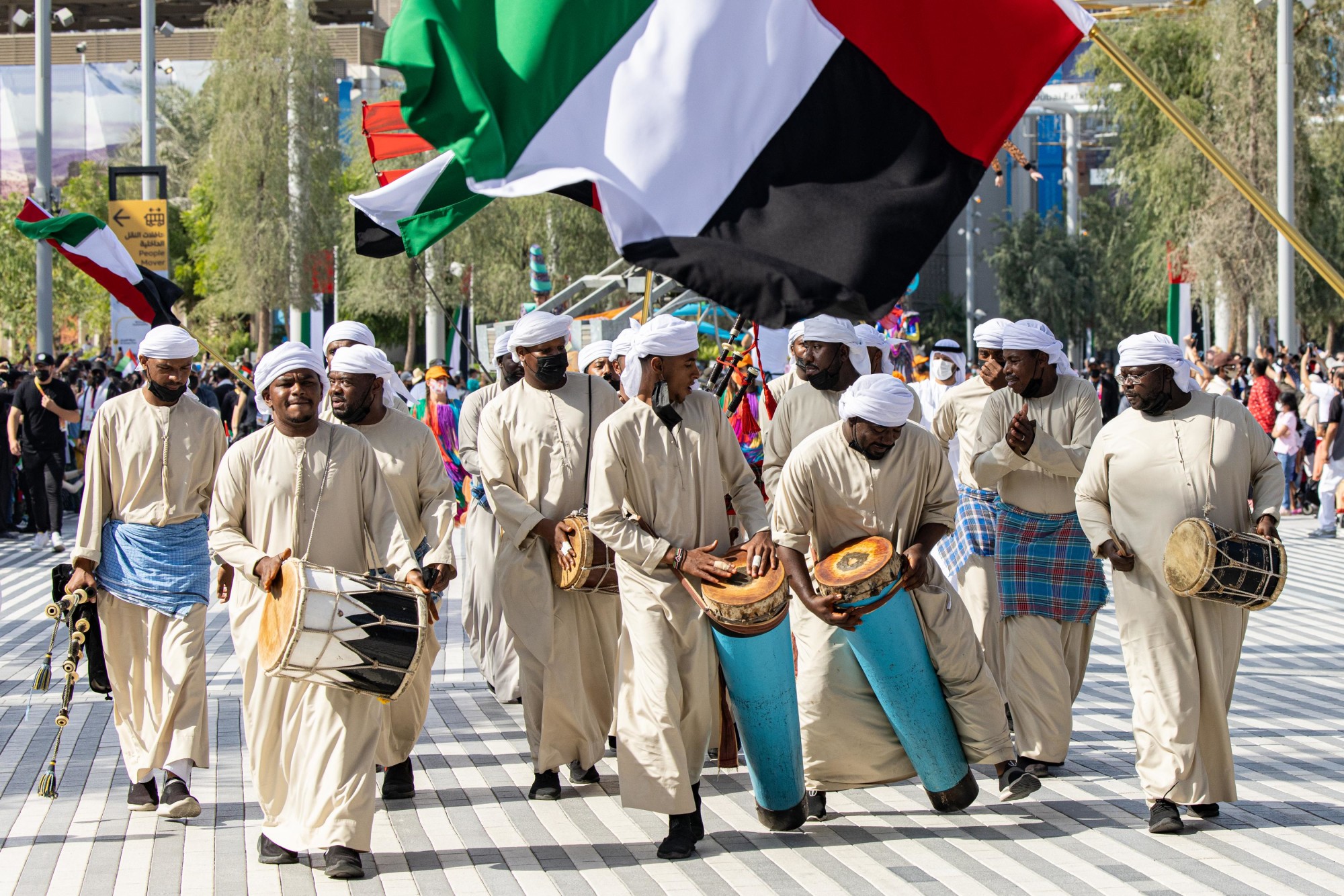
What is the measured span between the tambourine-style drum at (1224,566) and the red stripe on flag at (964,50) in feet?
5.65

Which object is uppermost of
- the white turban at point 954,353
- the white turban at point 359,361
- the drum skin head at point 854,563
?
the white turban at point 359,361

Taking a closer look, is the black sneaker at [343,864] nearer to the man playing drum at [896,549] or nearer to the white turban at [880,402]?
the man playing drum at [896,549]

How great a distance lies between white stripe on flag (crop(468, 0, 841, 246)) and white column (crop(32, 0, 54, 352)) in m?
15.5

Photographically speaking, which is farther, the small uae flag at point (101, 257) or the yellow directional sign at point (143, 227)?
the yellow directional sign at point (143, 227)

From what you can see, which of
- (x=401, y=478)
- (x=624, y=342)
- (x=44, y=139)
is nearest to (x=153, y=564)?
(x=401, y=478)

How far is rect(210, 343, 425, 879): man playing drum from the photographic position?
5.98 meters

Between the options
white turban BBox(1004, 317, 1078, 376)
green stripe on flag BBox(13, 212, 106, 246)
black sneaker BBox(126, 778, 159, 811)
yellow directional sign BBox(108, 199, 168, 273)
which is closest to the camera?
black sneaker BBox(126, 778, 159, 811)

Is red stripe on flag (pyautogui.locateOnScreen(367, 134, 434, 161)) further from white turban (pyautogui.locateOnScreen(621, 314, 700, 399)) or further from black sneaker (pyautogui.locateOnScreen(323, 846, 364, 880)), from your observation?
black sneaker (pyautogui.locateOnScreen(323, 846, 364, 880))

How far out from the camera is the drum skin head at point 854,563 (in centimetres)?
636

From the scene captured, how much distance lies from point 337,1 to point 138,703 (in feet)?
252

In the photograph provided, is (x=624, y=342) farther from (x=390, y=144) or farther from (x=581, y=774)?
(x=390, y=144)

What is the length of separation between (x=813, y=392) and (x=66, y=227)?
190 inches

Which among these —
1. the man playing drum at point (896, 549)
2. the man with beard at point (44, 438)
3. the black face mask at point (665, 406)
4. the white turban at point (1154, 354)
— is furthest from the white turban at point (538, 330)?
the man with beard at point (44, 438)

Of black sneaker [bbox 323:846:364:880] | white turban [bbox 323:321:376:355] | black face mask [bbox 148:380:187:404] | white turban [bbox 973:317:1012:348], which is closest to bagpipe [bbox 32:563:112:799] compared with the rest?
black face mask [bbox 148:380:187:404]
